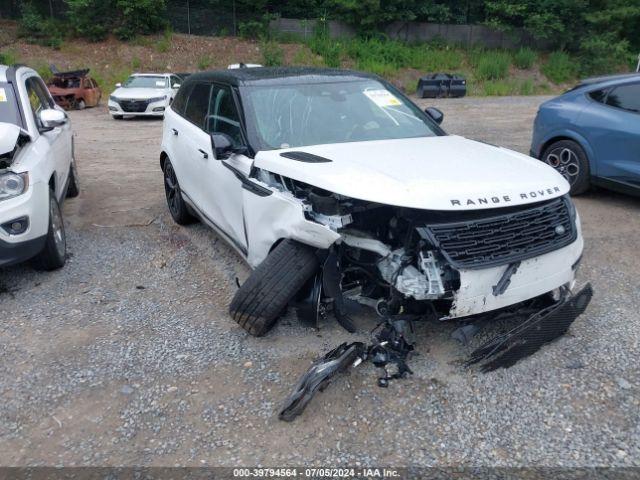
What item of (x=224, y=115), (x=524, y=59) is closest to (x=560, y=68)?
(x=524, y=59)

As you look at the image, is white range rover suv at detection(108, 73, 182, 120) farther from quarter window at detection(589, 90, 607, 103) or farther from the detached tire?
the detached tire

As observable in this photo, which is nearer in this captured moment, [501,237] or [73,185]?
[501,237]

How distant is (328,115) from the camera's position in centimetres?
452

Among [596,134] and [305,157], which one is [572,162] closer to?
[596,134]

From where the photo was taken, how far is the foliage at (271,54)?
2945 centimetres

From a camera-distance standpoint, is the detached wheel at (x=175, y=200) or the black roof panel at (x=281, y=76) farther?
the detached wheel at (x=175, y=200)

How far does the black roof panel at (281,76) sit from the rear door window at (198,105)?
6.2 inches

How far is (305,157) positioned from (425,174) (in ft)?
2.72

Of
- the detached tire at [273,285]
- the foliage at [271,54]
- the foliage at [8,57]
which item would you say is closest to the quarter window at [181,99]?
the detached tire at [273,285]

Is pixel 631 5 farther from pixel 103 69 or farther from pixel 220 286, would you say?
pixel 220 286

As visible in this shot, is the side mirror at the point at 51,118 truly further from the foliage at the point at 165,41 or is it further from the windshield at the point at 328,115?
the foliage at the point at 165,41

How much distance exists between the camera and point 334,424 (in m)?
2.97

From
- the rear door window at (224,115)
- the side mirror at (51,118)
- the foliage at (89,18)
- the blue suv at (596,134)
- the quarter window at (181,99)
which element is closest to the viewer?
the rear door window at (224,115)

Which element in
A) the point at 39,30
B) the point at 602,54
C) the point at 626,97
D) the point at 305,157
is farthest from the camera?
the point at 602,54
